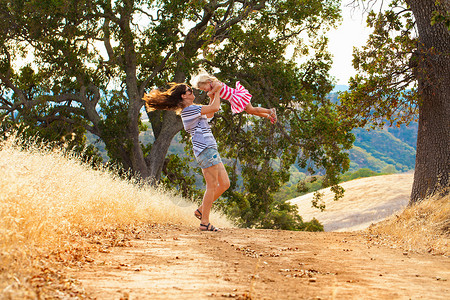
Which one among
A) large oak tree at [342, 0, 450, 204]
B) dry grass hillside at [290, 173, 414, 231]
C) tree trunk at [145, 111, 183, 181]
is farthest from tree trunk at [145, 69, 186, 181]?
dry grass hillside at [290, 173, 414, 231]

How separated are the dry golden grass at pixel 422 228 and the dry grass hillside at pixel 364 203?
20870mm

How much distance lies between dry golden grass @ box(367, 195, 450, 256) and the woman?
293 centimetres

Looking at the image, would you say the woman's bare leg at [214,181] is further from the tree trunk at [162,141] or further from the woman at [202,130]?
the tree trunk at [162,141]

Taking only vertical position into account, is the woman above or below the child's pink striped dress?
below

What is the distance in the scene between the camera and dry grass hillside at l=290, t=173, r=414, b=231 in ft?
98.4

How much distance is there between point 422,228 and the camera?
6.78 meters

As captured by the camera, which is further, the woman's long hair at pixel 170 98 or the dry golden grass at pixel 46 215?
the woman's long hair at pixel 170 98

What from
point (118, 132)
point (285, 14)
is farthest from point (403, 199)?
point (118, 132)

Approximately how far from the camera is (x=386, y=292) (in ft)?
10.1

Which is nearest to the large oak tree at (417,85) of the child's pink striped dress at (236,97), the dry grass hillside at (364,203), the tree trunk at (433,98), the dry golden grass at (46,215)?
the tree trunk at (433,98)

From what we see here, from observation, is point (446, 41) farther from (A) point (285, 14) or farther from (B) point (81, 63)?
(B) point (81, 63)

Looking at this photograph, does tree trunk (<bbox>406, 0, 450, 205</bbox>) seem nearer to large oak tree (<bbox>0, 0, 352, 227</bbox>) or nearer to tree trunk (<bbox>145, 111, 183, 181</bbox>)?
large oak tree (<bbox>0, 0, 352, 227</bbox>)

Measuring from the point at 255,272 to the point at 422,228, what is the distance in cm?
424

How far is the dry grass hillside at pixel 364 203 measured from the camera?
30.0 m
